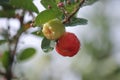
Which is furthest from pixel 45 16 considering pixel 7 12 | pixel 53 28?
pixel 7 12

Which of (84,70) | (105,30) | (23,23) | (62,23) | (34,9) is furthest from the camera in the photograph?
(105,30)

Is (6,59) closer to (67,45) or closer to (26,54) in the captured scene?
(26,54)

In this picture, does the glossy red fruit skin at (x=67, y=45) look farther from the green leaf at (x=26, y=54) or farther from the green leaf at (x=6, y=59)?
the green leaf at (x=26, y=54)

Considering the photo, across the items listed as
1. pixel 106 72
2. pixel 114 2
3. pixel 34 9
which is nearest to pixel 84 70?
pixel 106 72

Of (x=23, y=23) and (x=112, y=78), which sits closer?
(x=23, y=23)

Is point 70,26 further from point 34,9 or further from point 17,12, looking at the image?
point 17,12

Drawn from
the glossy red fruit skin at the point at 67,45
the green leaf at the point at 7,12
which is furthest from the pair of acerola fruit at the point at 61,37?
the green leaf at the point at 7,12
